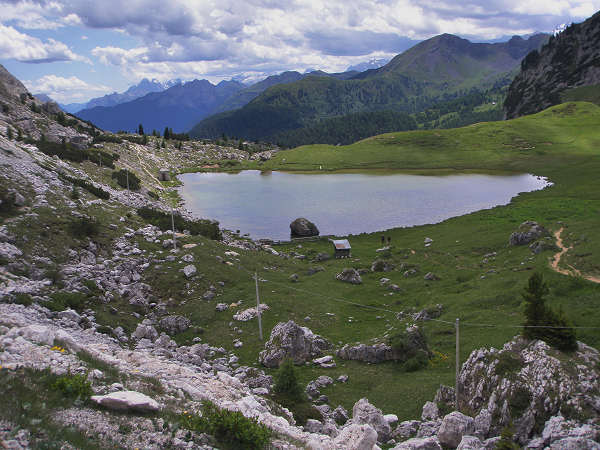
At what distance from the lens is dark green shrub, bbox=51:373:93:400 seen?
1331 cm

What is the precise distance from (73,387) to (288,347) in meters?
17.1

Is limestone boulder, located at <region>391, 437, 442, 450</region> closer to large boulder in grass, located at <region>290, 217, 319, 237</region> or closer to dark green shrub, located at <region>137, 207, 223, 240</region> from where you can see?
dark green shrub, located at <region>137, 207, 223, 240</region>

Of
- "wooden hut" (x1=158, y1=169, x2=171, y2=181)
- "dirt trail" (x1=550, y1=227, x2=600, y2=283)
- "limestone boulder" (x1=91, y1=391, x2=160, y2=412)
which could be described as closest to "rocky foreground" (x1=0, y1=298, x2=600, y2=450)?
"limestone boulder" (x1=91, y1=391, x2=160, y2=412)

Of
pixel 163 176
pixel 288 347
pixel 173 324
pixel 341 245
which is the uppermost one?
pixel 163 176

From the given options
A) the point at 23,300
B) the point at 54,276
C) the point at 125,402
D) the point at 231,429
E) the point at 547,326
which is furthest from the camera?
the point at 54,276

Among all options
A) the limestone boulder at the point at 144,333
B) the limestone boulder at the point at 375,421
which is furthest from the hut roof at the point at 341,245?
the limestone boulder at the point at 375,421

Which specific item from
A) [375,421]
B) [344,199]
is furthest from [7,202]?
[344,199]

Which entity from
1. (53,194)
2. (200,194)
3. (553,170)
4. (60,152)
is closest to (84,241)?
(53,194)

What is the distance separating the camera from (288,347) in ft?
94.7

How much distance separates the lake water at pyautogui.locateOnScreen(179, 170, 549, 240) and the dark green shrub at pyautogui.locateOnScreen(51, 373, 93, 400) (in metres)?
66.7

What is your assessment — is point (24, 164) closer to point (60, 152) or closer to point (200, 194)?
point (60, 152)

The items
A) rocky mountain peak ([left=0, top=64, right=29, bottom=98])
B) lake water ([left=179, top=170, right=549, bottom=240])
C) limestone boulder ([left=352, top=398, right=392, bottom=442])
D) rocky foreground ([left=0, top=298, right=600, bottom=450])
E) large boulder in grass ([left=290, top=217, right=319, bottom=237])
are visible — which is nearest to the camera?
rocky foreground ([left=0, top=298, right=600, bottom=450])

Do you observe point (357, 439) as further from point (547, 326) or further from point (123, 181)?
point (123, 181)

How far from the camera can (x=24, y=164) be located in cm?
4822
